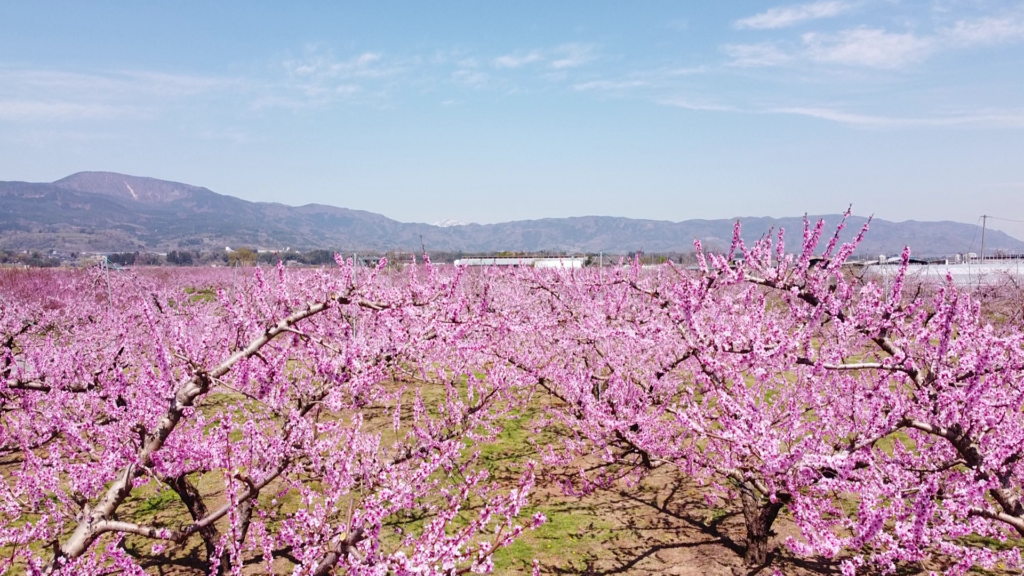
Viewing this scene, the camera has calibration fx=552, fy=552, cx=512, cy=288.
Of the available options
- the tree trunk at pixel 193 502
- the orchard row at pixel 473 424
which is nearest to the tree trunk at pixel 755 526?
the orchard row at pixel 473 424

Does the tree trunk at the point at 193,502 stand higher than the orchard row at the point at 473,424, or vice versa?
the orchard row at the point at 473,424

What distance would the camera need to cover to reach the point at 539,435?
38.2ft

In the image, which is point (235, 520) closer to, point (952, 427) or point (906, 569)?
point (952, 427)

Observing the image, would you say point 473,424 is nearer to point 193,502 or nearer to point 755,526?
point 193,502

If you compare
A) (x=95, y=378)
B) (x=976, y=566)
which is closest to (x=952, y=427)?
(x=976, y=566)

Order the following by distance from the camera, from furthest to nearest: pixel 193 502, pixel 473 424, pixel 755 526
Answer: pixel 473 424, pixel 755 526, pixel 193 502

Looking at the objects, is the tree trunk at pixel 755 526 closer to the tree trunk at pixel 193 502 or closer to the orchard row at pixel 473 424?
the orchard row at pixel 473 424

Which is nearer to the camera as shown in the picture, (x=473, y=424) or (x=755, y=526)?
(x=755, y=526)

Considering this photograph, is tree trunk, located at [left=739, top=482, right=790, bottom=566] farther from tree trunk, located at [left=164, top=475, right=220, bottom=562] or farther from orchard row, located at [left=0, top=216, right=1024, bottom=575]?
tree trunk, located at [left=164, top=475, right=220, bottom=562]

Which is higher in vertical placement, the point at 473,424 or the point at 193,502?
the point at 473,424

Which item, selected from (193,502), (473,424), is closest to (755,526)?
(473,424)

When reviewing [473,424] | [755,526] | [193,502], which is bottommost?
[755,526]

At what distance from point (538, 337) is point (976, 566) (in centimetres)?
793

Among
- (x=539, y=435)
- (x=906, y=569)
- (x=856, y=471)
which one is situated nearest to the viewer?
(x=856, y=471)
